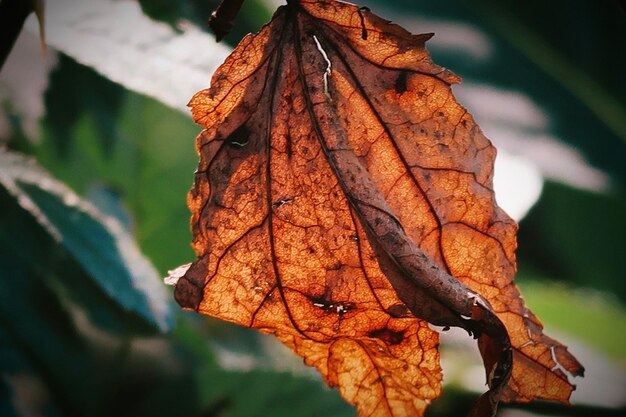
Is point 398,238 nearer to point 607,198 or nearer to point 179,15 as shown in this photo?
point 179,15

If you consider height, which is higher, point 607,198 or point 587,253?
point 607,198

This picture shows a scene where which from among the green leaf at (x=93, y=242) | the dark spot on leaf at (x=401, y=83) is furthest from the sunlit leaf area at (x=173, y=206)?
the dark spot on leaf at (x=401, y=83)

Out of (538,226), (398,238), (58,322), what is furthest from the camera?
(538,226)

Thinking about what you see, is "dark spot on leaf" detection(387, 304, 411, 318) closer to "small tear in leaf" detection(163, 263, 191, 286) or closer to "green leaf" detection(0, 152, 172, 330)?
"small tear in leaf" detection(163, 263, 191, 286)

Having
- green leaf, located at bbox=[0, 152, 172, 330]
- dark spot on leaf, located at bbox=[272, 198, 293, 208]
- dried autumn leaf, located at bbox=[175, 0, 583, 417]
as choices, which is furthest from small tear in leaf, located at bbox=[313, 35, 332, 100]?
green leaf, located at bbox=[0, 152, 172, 330]

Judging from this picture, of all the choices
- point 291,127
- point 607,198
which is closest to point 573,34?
point 607,198

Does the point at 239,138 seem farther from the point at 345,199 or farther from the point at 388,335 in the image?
the point at 388,335

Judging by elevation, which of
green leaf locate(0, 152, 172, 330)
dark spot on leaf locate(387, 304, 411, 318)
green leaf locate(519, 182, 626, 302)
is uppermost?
green leaf locate(519, 182, 626, 302)

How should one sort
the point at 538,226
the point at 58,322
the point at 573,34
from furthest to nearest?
1. the point at 573,34
2. the point at 538,226
3. the point at 58,322
